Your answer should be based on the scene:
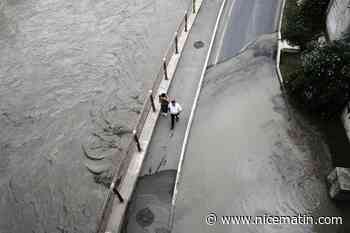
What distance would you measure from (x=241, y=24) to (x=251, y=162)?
29.2ft

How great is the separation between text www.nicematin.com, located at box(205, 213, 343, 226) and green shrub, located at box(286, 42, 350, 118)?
4.08m

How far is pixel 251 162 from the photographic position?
10.1m

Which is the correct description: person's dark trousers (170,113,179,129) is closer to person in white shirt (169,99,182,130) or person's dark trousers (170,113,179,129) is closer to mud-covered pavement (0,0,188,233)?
person in white shirt (169,99,182,130)

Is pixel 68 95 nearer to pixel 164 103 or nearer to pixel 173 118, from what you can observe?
pixel 164 103

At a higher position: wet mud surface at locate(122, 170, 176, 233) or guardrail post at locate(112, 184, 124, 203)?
guardrail post at locate(112, 184, 124, 203)

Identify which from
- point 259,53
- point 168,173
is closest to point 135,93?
point 168,173

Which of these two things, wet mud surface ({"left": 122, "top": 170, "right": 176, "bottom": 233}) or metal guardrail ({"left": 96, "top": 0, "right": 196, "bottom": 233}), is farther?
wet mud surface ({"left": 122, "top": 170, "right": 176, "bottom": 233})

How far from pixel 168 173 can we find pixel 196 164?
3.46ft

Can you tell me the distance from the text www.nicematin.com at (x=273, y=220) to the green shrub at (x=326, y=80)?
4.08 m

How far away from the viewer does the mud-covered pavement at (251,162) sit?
891 centimetres

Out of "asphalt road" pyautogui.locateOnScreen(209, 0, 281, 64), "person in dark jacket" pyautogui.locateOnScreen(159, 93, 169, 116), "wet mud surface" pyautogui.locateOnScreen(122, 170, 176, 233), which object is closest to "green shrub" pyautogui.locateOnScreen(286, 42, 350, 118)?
"asphalt road" pyautogui.locateOnScreen(209, 0, 281, 64)

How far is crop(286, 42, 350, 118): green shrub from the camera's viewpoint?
1009 cm

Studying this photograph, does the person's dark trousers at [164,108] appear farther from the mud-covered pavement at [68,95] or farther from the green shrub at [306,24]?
the green shrub at [306,24]

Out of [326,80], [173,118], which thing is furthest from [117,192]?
[326,80]
